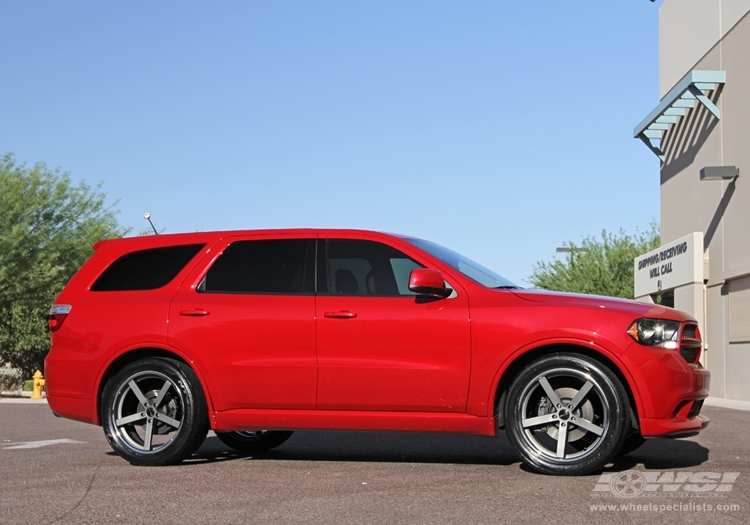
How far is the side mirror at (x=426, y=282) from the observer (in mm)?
7406

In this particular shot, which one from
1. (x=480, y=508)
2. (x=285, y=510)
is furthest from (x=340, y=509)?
(x=480, y=508)

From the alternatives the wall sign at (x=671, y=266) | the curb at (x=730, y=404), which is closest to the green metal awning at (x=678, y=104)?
the wall sign at (x=671, y=266)

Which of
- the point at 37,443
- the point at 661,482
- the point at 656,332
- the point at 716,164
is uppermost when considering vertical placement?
the point at 716,164

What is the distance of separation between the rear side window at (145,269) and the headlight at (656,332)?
343 centimetres

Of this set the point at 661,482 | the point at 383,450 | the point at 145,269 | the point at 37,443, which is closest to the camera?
the point at 661,482

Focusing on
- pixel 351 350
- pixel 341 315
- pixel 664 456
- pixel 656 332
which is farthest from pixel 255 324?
pixel 664 456

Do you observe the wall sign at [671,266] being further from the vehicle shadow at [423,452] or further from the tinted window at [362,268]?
the tinted window at [362,268]

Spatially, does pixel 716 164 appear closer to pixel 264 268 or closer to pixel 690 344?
pixel 690 344

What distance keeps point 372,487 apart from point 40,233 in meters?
23.8

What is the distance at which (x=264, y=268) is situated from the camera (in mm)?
8266

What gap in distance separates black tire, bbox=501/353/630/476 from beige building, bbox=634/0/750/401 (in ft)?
73.9

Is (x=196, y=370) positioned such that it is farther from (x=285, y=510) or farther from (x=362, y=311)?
(x=285, y=510)

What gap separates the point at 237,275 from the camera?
8305 millimetres

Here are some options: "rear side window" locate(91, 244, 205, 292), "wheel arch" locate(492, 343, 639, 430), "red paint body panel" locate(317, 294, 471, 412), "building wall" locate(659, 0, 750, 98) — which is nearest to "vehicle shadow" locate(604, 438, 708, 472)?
"wheel arch" locate(492, 343, 639, 430)
